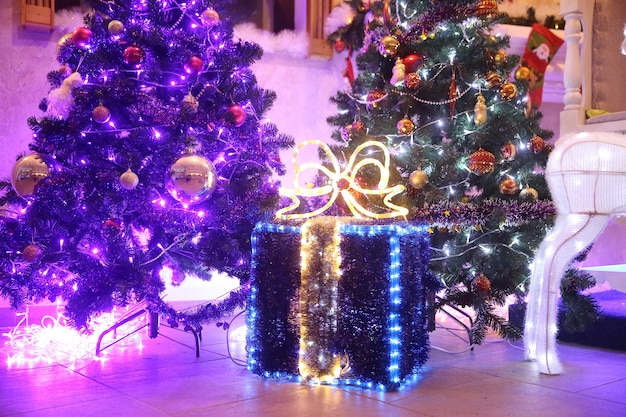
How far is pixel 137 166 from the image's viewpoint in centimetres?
271

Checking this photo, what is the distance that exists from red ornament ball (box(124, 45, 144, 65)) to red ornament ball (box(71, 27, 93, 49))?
21 cm

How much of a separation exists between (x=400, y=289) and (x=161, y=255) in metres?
1.34

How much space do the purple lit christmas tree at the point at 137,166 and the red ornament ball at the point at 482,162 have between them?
942 mm

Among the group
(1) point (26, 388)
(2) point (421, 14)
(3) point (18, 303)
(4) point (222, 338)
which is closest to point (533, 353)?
(4) point (222, 338)

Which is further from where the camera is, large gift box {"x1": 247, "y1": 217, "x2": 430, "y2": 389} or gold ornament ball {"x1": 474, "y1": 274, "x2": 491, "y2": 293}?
gold ornament ball {"x1": 474, "y1": 274, "x2": 491, "y2": 293}

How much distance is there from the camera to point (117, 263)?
2764mm

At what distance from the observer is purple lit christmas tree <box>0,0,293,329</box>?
2635 mm

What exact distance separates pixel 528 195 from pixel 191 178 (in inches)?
63.5

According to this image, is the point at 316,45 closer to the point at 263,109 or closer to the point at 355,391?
the point at 263,109

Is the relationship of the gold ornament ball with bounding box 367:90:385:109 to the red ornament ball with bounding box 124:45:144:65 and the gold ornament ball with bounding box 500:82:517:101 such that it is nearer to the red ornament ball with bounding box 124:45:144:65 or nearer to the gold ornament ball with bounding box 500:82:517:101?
the gold ornament ball with bounding box 500:82:517:101

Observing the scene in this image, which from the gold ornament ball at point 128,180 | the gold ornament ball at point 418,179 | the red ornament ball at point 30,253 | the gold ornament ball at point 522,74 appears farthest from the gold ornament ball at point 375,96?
the red ornament ball at point 30,253

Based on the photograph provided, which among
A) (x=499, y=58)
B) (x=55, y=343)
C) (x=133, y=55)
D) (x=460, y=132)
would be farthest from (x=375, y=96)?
(x=55, y=343)

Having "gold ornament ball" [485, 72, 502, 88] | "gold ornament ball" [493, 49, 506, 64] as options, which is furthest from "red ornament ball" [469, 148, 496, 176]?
"gold ornament ball" [493, 49, 506, 64]

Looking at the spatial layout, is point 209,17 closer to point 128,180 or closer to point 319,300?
point 128,180
